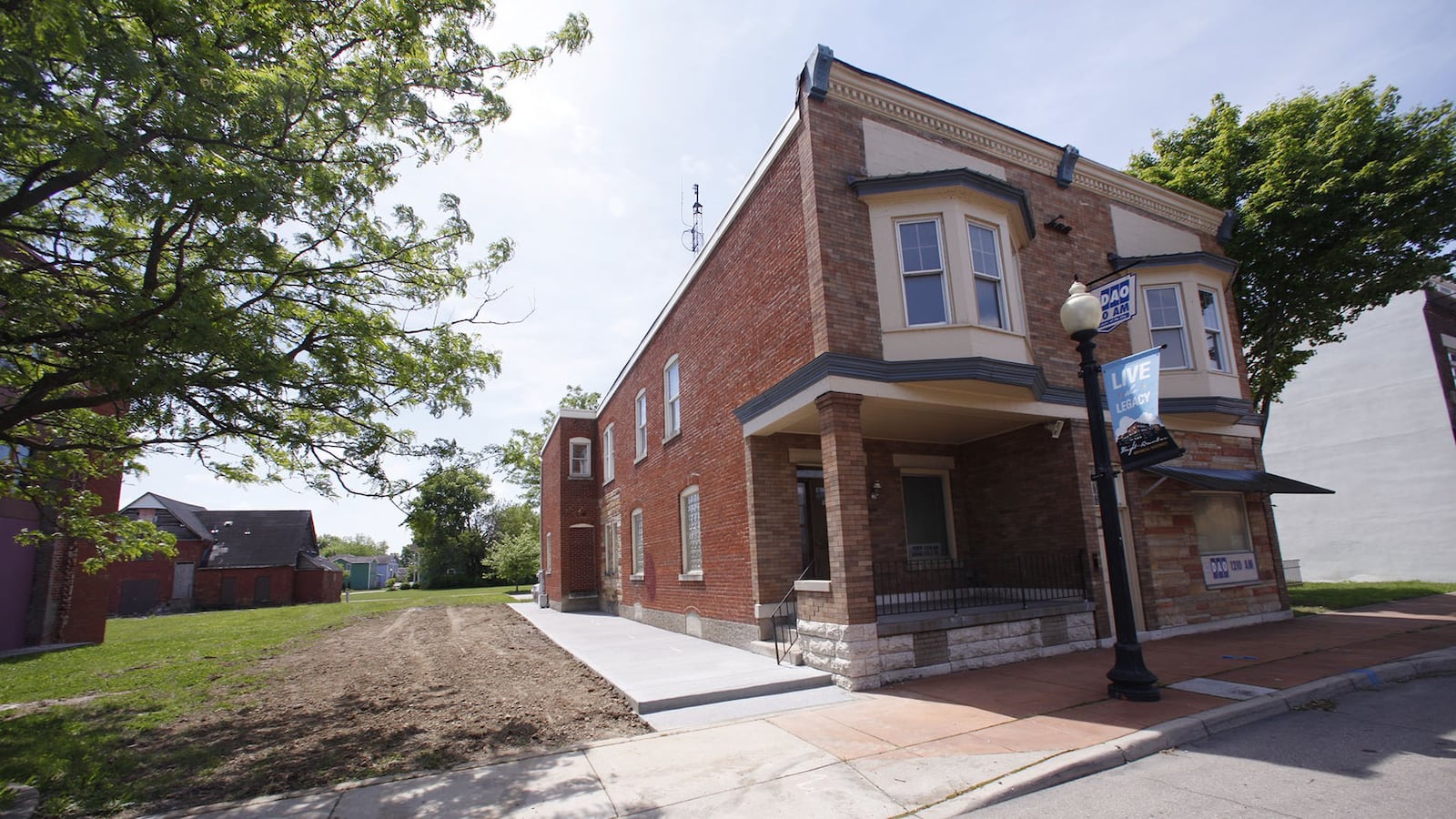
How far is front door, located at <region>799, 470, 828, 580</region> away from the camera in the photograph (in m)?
11.8

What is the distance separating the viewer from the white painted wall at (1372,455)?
19109 mm

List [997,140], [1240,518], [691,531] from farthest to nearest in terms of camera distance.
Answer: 1. [691,531]
2. [1240,518]
3. [997,140]

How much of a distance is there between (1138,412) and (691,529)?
8999 mm

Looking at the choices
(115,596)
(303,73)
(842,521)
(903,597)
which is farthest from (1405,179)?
(115,596)

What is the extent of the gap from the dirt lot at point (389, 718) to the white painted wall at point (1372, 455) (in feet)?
79.5

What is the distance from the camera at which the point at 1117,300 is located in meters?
8.12

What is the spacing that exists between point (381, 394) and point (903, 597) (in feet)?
28.4

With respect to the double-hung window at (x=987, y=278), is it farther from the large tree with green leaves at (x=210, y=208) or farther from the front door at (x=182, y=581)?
the front door at (x=182, y=581)

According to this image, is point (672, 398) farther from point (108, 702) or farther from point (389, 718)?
point (108, 702)

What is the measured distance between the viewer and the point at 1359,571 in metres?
21.0

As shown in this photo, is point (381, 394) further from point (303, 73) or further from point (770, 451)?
point (770, 451)

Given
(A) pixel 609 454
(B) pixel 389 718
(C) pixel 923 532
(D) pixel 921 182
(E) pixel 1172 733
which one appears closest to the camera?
(E) pixel 1172 733

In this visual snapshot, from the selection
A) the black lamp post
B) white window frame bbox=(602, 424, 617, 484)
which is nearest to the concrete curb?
the black lamp post

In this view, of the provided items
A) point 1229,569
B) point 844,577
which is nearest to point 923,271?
point 844,577
